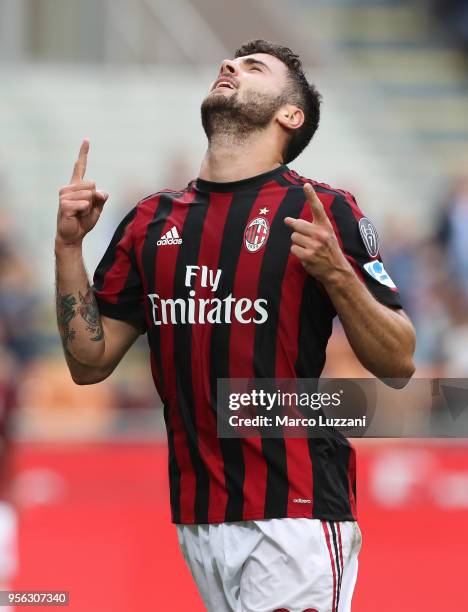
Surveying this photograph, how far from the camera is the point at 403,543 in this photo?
274 inches

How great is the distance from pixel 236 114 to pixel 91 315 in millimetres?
672

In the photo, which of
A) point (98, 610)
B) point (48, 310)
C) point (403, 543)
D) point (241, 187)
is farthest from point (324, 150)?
point (241, 187)

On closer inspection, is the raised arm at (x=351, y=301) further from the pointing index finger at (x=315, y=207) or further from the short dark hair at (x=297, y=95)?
the short dark hair at (x=297, y=95)

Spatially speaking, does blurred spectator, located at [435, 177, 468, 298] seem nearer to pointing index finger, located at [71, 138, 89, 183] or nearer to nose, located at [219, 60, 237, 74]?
nose, located at [219, 60, 237, 74]

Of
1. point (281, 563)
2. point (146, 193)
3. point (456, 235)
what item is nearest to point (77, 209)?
point (281, 563)

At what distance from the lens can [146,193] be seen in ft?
33.9

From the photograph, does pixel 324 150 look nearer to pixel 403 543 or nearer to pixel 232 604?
pixel 403 543

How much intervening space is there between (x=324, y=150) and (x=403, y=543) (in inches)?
233

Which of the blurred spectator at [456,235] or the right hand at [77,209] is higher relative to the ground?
the right hand at [77,209]

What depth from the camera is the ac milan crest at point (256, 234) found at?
334 cm

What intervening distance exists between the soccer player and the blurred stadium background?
8.04 ft

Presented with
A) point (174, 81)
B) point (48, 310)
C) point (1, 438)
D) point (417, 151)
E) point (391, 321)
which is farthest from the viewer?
point (417, 151)

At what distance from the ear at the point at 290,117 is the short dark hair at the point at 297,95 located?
20 millimetres

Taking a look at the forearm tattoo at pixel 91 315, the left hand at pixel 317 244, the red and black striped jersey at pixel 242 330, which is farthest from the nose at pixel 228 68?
the forearm tattoo at pixel 91 315
